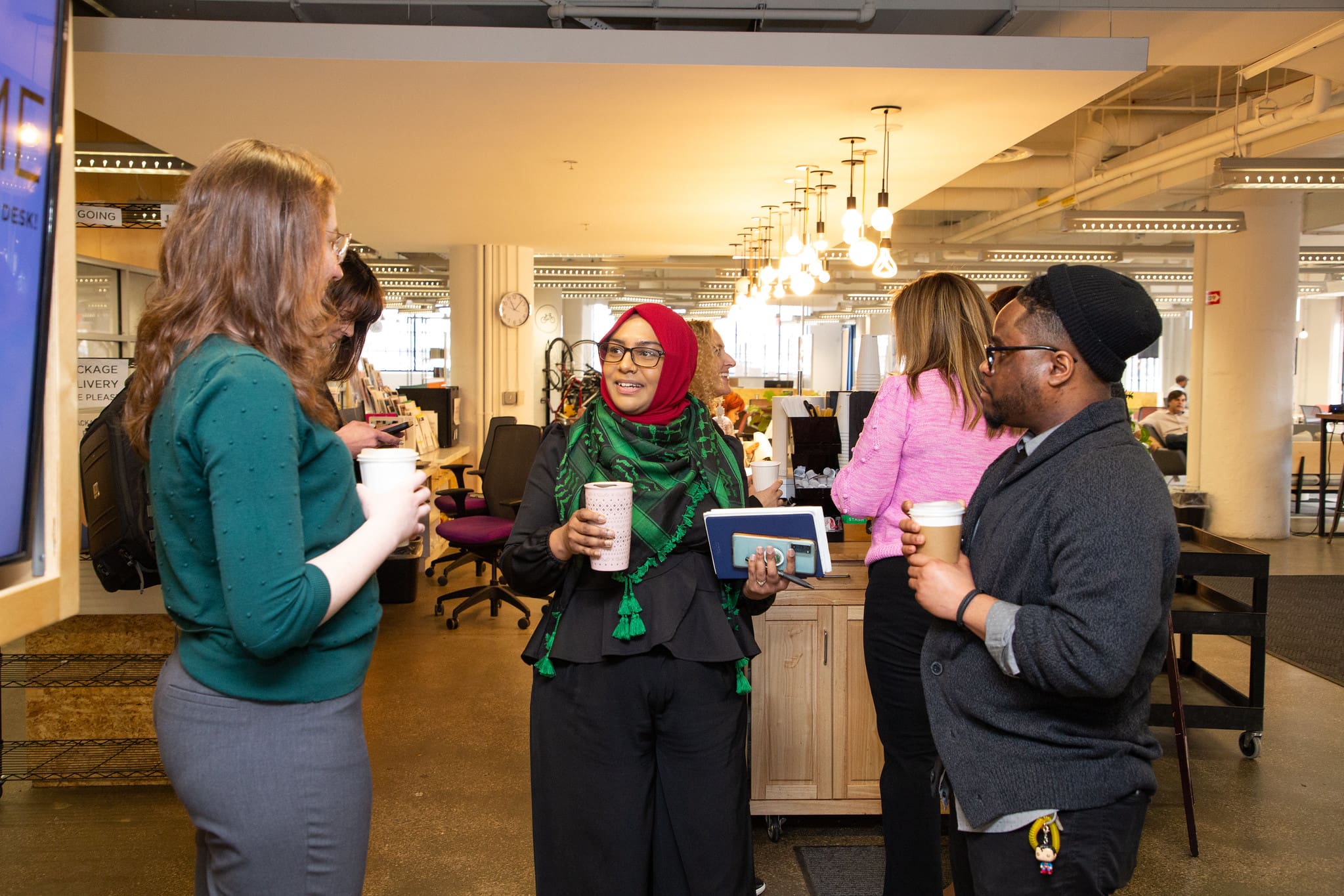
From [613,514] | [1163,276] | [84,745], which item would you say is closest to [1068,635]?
[613,514]

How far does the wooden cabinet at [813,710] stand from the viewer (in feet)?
11.0

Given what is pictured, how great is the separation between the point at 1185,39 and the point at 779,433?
11.2 feet

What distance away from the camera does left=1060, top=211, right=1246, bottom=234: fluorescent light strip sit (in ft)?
27.7

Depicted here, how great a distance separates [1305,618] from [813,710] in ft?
17.0

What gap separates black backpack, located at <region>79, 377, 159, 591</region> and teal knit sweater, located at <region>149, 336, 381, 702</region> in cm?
127

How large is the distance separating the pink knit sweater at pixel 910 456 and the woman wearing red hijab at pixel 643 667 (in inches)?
25.9

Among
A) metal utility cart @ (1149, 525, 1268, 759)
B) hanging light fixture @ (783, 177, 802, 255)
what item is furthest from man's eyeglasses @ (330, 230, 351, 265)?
hanging light fixture @ (783, 177, 802, 255)

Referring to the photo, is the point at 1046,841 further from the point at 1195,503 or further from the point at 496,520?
the point at 1195,503

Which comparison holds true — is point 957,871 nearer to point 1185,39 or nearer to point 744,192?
point 1185,39

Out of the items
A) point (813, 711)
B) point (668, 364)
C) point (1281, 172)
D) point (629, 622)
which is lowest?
point (813, 711)

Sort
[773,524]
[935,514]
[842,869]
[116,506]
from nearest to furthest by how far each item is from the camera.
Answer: [935,514] < [773,524] < [116,506] < [842,869]

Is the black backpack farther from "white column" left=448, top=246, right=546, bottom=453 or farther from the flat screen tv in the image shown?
"white column" left=448, top=246, right=546, bottom=453

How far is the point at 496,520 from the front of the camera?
22.4 ft

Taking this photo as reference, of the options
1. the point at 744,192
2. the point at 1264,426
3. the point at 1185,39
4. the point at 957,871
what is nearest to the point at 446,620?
the point at 744,192
